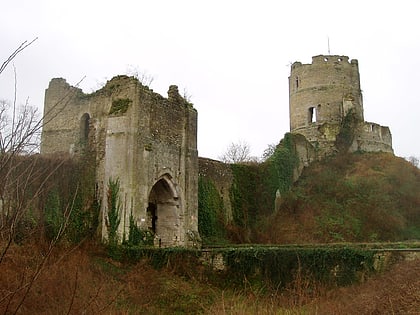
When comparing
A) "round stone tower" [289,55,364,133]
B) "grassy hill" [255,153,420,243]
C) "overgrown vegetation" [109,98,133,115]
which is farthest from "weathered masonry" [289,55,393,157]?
"overgrown vegetation" [109,98,133,115]

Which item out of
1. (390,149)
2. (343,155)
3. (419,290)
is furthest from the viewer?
(390,149)

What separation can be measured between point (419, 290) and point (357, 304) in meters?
1.26

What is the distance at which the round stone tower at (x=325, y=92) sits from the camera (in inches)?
1389

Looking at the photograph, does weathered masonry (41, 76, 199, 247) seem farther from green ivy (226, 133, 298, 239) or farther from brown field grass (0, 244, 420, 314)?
green ivy (226, 133, 298, 239)

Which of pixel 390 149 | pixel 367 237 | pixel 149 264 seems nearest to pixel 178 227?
pixel 149 264

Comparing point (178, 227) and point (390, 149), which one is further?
point (390, 149)

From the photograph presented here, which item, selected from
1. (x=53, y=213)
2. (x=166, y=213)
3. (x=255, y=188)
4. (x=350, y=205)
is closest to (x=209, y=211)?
(x=166, y=213)

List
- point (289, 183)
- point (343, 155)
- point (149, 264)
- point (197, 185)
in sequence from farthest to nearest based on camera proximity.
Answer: point (343, 155) < point (289, 183) < point (197, 185) < point (149, 264)

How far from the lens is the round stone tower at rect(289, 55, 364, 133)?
3528 centimetres

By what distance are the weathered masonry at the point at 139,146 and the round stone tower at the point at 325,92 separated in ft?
47.7

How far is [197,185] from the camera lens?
23406 mm

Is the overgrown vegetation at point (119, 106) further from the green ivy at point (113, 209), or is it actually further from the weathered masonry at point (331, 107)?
the weathered masonry at point (331, 107)

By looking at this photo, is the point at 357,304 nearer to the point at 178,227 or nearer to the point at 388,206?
the point at 178,227

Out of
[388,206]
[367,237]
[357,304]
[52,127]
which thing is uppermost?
[52,127]
